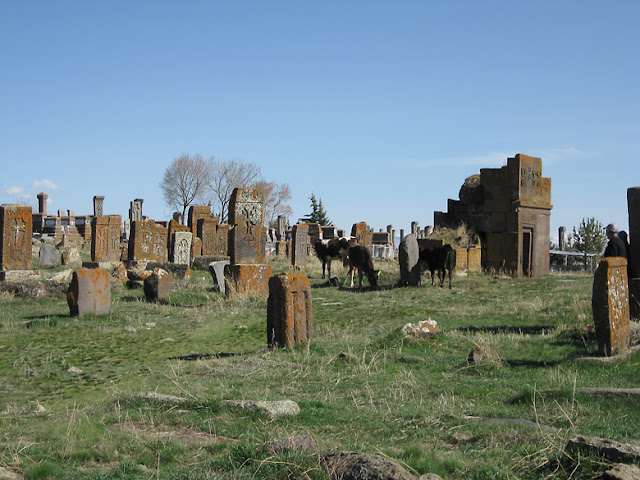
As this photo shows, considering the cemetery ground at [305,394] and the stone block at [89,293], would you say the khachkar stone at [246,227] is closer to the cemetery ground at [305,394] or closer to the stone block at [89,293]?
the cemetery ground at [305,394]

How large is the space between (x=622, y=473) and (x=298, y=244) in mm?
24611

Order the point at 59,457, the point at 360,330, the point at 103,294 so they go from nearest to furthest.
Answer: the point at 59,457 → the point at 360,330 → the point at 103,294

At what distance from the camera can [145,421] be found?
219 inches

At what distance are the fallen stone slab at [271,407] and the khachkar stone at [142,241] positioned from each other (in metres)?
18.0

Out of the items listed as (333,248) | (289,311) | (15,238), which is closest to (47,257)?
(15,238)

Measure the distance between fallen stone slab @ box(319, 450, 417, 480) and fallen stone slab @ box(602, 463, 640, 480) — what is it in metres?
1.09

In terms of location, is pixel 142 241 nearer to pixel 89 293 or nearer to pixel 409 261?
pixel 409 261

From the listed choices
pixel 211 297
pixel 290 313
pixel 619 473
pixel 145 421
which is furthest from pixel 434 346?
pixel 211 297

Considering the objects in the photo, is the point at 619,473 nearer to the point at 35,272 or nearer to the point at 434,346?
the point at 434,346

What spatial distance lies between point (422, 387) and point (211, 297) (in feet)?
33.0

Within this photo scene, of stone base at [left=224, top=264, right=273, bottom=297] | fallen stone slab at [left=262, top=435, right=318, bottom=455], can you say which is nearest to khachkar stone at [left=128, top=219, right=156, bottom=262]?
stone base at [left=224, top=264, right=273, bottom=297]

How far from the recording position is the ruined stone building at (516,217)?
2406 cm

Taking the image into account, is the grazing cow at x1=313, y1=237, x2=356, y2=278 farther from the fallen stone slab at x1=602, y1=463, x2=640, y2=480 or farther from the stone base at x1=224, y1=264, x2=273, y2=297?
the fallen stone slab at x1=602, y1=463, x2=640, y2=480

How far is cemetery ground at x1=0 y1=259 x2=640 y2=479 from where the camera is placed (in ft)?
14.5
